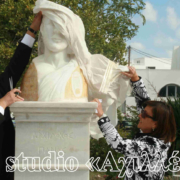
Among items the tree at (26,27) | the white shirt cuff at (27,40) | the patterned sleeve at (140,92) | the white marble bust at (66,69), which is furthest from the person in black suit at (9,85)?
the tree at (26,27)

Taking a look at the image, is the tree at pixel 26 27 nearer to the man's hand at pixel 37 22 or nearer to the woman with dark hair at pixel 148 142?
the man's hand at pixel 37 22

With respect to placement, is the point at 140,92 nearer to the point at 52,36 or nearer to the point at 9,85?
the point at 52,36

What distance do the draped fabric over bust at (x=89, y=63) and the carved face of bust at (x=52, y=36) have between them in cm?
4

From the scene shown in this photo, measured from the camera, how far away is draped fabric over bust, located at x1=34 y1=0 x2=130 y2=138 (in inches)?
101

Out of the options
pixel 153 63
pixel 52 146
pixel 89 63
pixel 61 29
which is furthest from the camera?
pixel 153 63

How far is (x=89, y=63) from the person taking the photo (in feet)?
9.11

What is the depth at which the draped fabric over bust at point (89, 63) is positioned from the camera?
256 centimetres

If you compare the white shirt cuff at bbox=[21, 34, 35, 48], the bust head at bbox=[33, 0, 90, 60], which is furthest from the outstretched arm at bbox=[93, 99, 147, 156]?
the white shirt cuff at bbox=[21, 34, 35, 48]

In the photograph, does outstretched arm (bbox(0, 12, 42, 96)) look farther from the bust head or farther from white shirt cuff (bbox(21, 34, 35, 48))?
the bust head

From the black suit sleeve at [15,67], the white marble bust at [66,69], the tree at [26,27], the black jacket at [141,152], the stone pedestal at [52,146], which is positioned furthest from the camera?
the tree at [26,27]

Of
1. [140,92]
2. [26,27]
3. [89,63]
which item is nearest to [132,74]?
[140,92]

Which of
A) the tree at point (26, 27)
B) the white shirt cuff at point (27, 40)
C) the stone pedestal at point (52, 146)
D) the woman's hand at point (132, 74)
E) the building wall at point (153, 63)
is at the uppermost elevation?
the building wall at point (153, 63)

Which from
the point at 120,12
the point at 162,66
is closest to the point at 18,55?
the point at 120,12

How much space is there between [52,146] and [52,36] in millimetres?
1044
